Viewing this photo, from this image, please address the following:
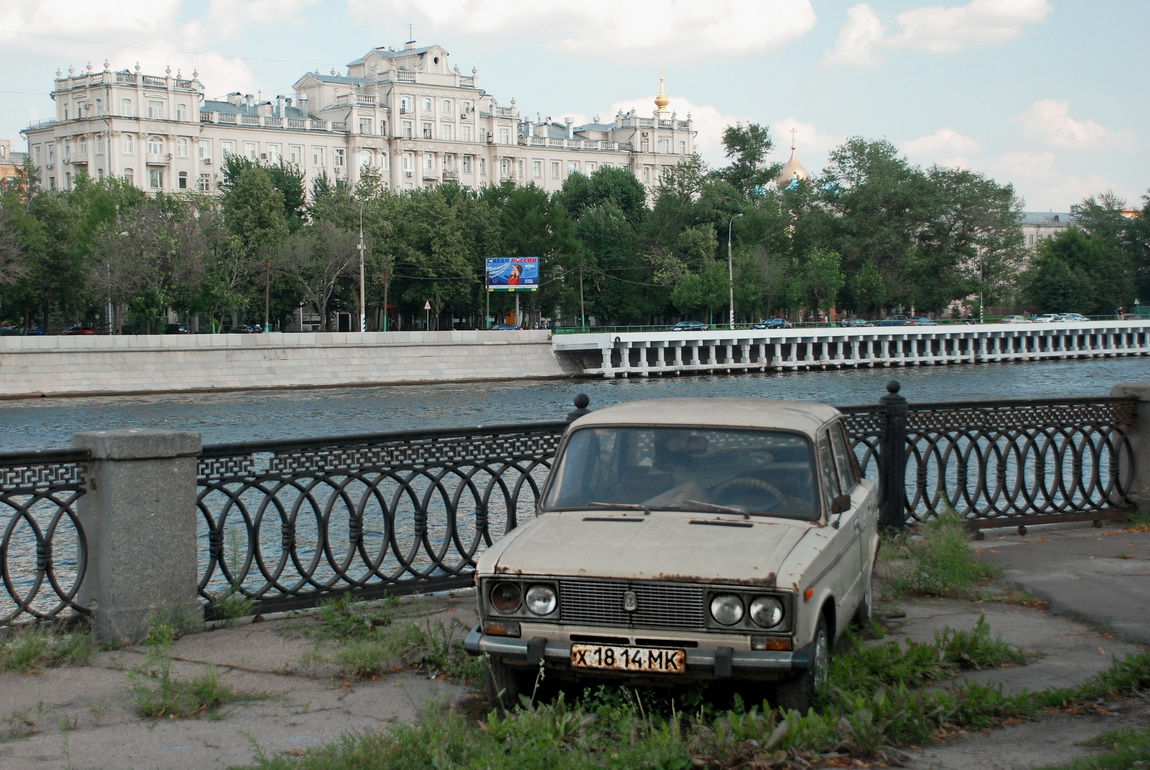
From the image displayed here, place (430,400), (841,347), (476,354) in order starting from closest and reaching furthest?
(430,400), (476,354), (841,347)

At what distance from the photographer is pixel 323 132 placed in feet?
363

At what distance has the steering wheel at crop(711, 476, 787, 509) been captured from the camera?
6070 mm

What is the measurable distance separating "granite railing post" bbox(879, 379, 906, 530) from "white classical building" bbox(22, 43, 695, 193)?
279 feet

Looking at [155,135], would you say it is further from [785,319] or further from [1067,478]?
[1067,478]

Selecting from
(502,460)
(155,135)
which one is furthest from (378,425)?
(155,135)

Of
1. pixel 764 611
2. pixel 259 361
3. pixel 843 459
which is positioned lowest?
pixel 764 611

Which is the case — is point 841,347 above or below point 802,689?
above

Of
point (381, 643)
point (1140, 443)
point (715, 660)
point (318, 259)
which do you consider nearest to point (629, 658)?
point (715, 660)

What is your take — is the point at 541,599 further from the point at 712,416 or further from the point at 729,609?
the point at 712,416

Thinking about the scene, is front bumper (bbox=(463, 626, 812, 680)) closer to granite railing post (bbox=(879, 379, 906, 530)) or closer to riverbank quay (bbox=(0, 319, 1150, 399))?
granite railing post (bbox=(879, 379, 906, 530))

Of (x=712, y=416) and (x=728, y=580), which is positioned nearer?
(x=728, y=580)

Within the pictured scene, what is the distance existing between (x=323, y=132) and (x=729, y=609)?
4361 inches

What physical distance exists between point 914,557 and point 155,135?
335ft

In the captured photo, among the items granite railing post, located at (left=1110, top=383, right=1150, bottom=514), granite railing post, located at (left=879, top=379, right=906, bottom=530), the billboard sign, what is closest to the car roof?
granite railing post, located at (left=879, top=379, right=906, bottom=530)
